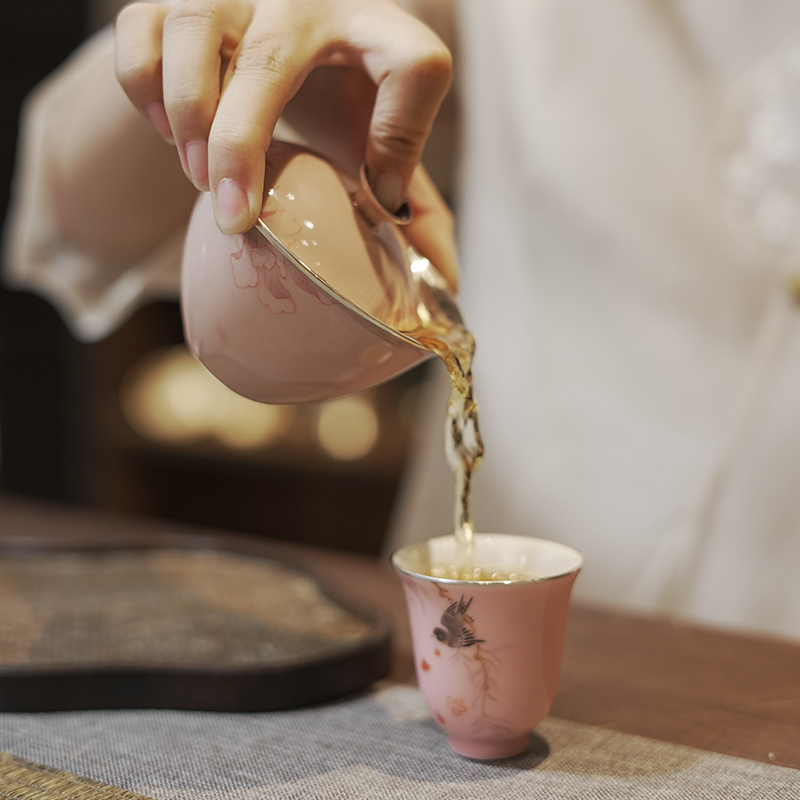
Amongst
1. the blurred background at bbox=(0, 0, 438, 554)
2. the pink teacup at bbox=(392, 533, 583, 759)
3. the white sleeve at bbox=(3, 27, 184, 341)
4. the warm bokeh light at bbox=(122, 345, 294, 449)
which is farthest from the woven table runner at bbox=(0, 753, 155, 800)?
the warm bokeh light at bbox=(122, 345, 294, 449)

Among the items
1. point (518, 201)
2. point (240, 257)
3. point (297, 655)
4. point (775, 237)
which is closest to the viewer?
point (240, 257)

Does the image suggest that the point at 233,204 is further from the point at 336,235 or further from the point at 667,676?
the point at 667,676

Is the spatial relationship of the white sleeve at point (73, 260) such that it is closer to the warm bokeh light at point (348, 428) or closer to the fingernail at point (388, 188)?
the fingernail at point (388, 188)

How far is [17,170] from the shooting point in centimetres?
249

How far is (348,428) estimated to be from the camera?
7.98 feet

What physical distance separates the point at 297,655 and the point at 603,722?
0.23 m

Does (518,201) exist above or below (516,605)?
above

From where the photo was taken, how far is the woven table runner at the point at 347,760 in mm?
468

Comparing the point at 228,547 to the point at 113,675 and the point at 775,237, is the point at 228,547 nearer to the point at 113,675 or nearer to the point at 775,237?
the point at 113,675

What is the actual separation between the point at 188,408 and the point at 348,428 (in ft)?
1.84

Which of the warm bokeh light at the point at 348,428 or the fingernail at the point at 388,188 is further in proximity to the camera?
the warm bokeh light at the point at 348,428

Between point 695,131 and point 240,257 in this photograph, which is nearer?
point 240,257

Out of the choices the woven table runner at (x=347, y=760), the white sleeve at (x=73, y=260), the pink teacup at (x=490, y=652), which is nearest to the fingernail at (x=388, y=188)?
the pink teacup at (x=490, y=652)

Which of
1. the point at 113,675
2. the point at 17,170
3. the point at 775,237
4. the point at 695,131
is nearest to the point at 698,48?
the point at 695,131
